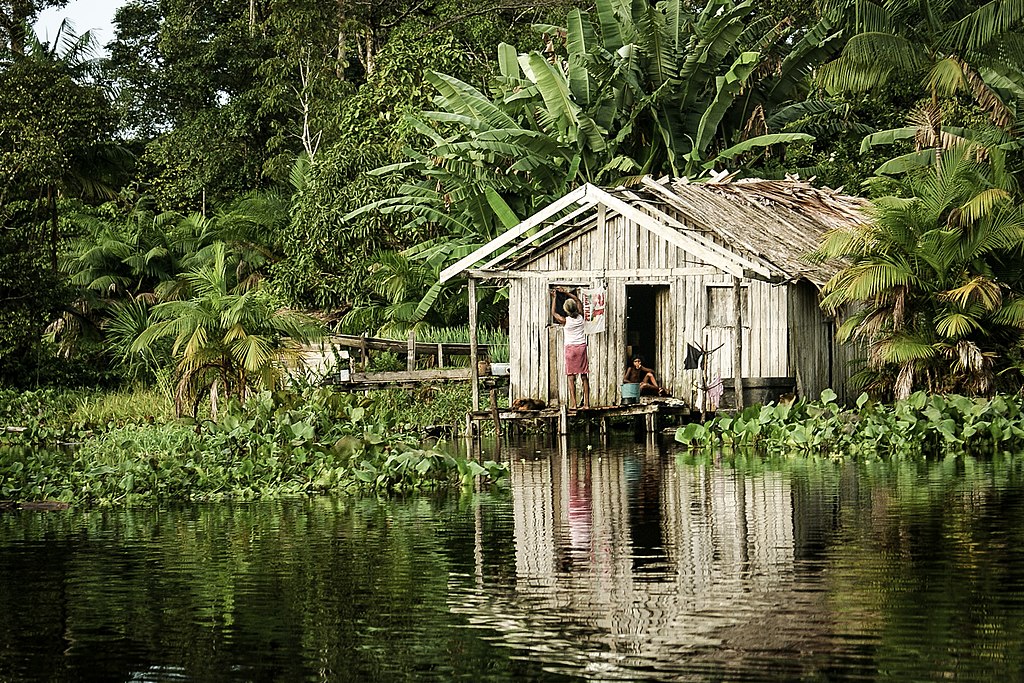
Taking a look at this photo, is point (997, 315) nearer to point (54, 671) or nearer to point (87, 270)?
point (54, 671)

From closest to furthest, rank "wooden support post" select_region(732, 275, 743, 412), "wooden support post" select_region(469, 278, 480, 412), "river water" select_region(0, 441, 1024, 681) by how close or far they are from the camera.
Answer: "river water" select_region(0, 441, 1024, 681) → "wooden support post" select_region(732, 275, 743, 412) → "wooden support post" select_region(469, 278, 480, 412)

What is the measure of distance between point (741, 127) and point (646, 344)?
5004 millimetres

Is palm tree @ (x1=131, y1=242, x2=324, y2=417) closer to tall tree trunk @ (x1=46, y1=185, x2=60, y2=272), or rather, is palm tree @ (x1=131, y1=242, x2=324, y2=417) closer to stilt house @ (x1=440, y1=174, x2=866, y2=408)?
stilt house @ (x1=440, y1=174, x2=866, y2=408)

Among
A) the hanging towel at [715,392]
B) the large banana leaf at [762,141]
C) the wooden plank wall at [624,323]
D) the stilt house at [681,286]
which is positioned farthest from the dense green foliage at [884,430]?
the large banana leaf at [762,141]

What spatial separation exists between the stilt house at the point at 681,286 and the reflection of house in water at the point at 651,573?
21.9 ft

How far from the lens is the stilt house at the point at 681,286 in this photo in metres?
20.4

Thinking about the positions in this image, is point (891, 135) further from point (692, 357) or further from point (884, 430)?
point (884, 430)

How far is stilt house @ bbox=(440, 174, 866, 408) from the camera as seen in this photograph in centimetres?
2044

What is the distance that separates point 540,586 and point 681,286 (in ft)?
42.2

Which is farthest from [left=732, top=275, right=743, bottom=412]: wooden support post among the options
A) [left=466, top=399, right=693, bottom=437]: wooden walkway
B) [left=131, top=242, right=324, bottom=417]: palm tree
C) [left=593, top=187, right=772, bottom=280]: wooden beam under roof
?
[left=131, top=242, right=324, bottom=417]: palm tree

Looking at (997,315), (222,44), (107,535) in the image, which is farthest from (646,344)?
(222,44)

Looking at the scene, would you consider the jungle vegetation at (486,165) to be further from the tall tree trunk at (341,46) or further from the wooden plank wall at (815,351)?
the wooden plank wall at (815,351)

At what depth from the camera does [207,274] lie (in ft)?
66.8

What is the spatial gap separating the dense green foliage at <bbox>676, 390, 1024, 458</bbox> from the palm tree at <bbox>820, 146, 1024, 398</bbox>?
2.23 ft
